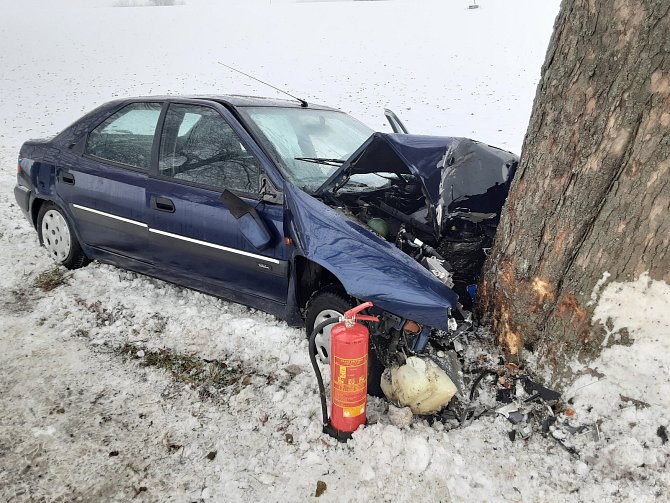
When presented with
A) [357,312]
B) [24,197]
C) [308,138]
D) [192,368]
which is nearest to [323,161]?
[308,138]

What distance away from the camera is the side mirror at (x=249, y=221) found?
9.63ft

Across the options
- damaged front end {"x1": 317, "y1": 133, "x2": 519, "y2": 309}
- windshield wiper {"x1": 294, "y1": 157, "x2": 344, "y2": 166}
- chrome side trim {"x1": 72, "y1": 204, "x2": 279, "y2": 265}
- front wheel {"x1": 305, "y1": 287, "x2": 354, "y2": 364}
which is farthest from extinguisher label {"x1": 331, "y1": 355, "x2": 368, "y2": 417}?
windshield wiper {"x1": 294, "y1": 157, "x2": 344, "y2": 166}

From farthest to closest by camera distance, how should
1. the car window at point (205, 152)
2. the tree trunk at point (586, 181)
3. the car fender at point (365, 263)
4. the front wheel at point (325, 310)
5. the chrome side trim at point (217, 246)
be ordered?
the car window at point (205, 152)
the chrome side trim at point (217, 246)
the front wheel at point (325, 310)
the car fender at point (365, 263)
the tree trunk at point (586, 181)

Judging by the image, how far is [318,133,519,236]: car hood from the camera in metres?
2.89

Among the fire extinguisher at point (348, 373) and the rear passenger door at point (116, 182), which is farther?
the rear passenger door at point (116, 182)

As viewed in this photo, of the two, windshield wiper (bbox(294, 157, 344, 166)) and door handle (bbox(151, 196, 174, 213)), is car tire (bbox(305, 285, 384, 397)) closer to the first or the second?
windshield wiper (bbox(294, 157, 344, 166))

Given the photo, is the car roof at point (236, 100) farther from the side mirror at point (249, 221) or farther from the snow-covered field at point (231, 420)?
the snow-covered field at point (231, 420)

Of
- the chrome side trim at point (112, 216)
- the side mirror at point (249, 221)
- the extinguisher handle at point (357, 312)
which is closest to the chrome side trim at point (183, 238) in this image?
the chrome side trim at point (112, 216)

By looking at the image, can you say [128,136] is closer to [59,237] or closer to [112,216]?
[112,216]

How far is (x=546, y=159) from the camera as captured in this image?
94.8 inches

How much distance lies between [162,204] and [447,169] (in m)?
1.95

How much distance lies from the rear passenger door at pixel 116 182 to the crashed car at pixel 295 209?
12 millimetres

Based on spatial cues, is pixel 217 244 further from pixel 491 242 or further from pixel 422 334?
pixel 491 242

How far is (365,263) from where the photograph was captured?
256 centimetres
